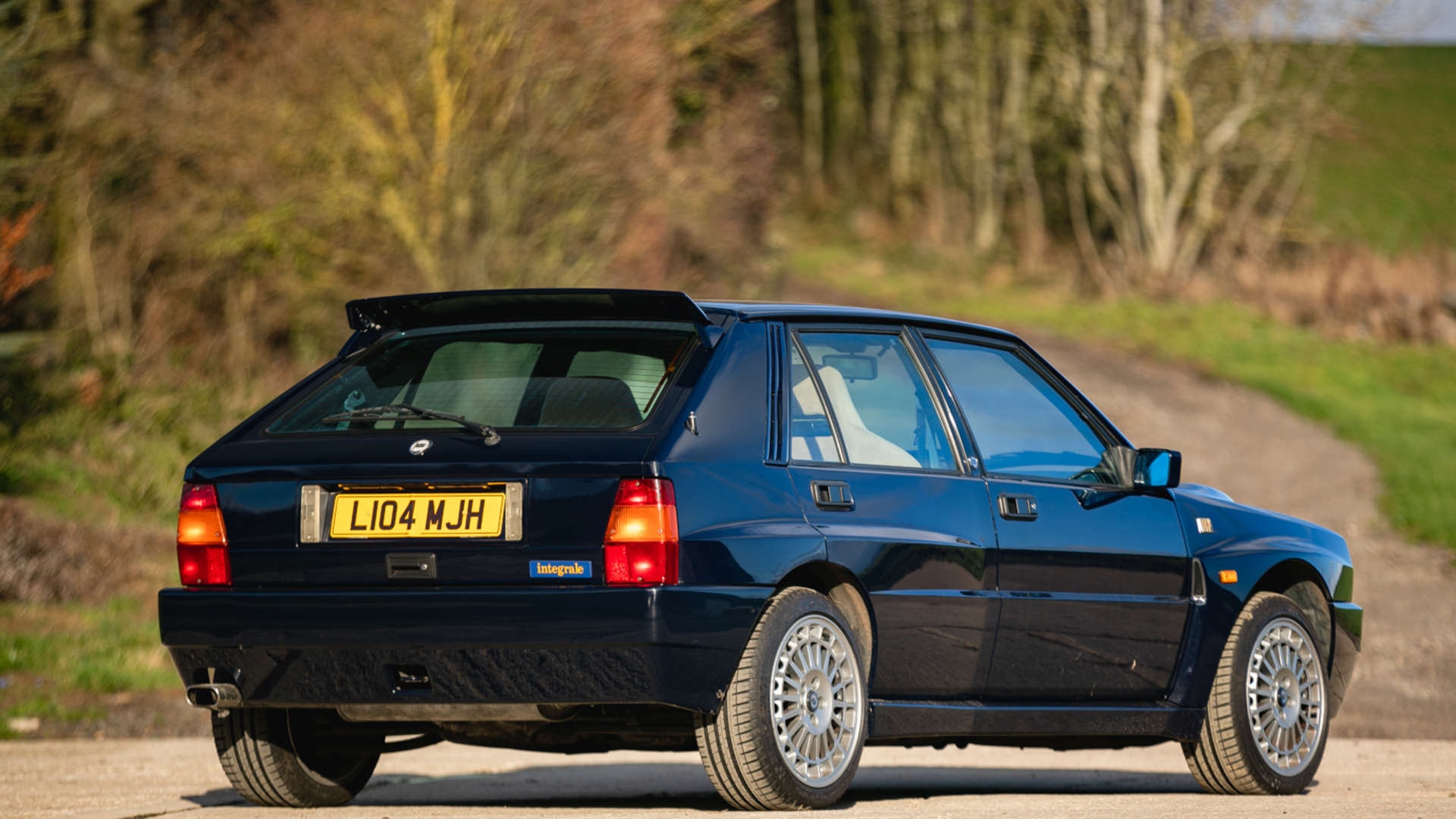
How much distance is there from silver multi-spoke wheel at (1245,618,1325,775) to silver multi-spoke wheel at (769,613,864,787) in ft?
7.13

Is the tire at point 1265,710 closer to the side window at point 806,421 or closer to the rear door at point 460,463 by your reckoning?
the side window at point 806,421

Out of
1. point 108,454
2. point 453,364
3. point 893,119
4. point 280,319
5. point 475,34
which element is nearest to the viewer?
point 453,364

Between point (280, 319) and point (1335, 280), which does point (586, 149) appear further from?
point (1335, 280)

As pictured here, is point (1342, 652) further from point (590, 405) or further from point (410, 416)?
point (410, 416)

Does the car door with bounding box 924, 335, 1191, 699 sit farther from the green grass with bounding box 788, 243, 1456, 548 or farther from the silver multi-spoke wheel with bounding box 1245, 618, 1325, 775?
the green grass with bounding box 788, 243, 1456, 548

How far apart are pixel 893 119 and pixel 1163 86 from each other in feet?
49.1

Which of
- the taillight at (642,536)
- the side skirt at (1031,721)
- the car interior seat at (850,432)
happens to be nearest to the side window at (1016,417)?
the car interior seat at (850,432)

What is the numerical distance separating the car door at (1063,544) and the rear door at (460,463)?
1394 millimetres

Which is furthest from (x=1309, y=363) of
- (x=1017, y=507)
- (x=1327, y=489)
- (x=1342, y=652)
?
(x=1017, y=507)

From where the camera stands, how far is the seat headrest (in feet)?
18.7

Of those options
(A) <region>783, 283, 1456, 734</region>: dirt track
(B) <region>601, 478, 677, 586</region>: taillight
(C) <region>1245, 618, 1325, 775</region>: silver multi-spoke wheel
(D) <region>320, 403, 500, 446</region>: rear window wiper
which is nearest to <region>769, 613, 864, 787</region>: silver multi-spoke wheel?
(B) <region>601, 478, 677, 586</region>: taillight

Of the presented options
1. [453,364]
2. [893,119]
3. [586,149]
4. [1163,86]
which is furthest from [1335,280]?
[453,364]

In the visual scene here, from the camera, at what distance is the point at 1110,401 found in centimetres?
2673

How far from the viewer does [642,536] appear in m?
5.41
